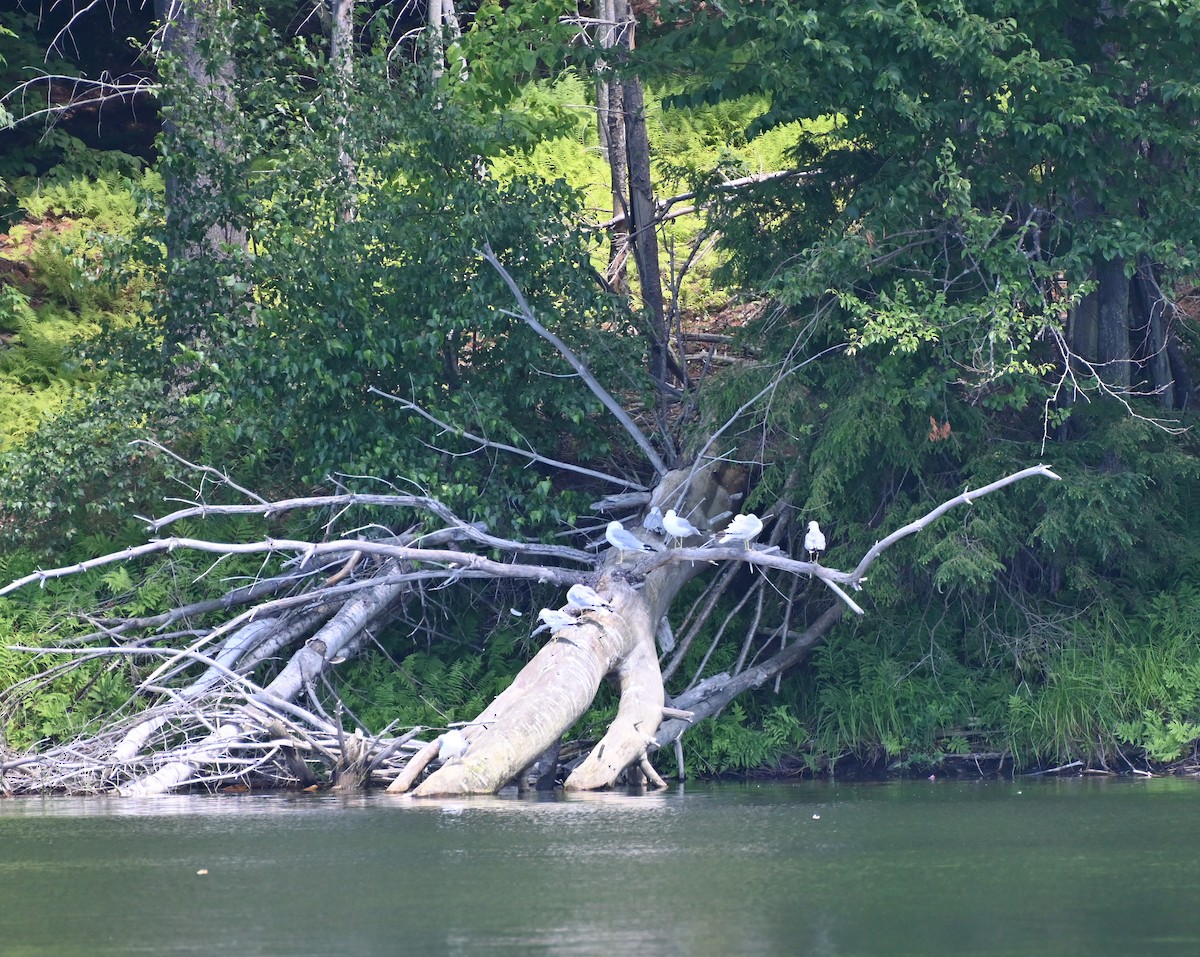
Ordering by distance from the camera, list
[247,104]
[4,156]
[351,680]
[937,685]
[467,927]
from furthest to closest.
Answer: [4,156] < [247,104] < [351,680] < [937,685] < [467,927]

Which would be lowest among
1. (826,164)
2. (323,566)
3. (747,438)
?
(323,566)

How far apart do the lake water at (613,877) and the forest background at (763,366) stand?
2588mm

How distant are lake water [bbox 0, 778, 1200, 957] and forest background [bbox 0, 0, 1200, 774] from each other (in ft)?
8.49

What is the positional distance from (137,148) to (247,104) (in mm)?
8517

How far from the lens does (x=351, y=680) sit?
1418 centimetres

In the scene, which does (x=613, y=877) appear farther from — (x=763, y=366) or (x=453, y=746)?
(x=763, y=366)

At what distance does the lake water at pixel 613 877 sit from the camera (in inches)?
237

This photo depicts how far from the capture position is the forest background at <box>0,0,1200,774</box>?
39.4 ft

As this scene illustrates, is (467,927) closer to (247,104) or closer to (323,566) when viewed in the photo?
(323,566)

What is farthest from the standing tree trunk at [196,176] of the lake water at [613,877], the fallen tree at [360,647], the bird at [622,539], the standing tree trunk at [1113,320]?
the standing tree trunk at [1113,320]

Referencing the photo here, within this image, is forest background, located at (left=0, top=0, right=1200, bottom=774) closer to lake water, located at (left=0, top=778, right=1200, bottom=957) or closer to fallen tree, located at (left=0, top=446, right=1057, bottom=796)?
fallen tree, located at (left=0, top=446, right=1057, bottom=796)

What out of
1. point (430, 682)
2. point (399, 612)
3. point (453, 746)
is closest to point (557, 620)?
point (453, 746)

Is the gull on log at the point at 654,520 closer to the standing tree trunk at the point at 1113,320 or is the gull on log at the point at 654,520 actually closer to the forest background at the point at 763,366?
the forest background at the point at 763,366

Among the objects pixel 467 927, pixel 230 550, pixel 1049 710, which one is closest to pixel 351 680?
pixel 230 550
